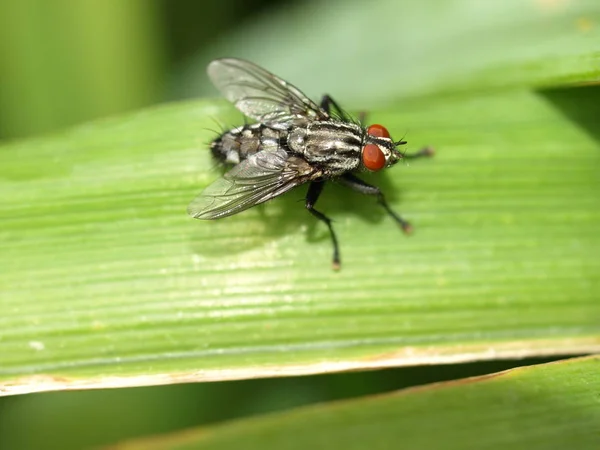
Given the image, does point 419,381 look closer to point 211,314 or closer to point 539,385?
point 539,385

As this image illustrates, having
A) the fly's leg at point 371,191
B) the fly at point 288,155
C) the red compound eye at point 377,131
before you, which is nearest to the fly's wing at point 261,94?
the fly at point 288,155

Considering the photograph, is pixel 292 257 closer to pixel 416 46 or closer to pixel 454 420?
pixel 454 420

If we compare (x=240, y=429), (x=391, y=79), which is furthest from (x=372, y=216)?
(x=240, y=429)

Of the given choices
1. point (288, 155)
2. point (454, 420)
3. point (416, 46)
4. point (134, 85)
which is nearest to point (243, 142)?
point (288, 155)

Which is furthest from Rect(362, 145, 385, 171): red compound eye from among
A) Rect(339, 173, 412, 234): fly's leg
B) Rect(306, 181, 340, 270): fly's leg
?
Rect(306, 181, 340, 270): fly's leg

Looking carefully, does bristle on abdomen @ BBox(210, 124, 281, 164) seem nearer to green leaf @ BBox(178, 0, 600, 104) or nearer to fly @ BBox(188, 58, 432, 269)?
fly @ BBox(188, 58, 432, 269)

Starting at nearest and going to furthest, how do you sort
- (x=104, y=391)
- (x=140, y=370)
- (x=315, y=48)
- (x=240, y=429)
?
(x=240, y=429), (x=140, y=370), (x=104, y=391), (x=315, y=48)
